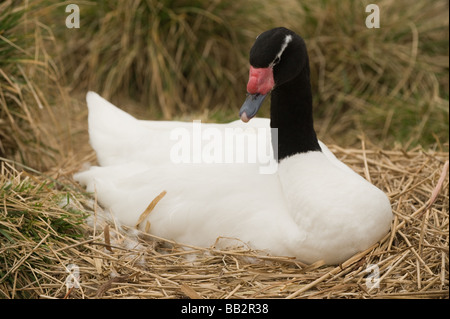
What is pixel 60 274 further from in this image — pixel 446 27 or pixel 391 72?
pixel 446 27

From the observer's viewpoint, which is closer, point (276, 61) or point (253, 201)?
point (276, 61)

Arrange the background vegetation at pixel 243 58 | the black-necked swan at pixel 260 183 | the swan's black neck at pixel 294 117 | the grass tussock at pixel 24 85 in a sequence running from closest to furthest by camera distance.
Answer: the black-necked swan at pixel 260 183 → the swan's black neck at pixel 294 117 → the grass tussock at pixel 24 85 → the background vegetation at pixel 243 58

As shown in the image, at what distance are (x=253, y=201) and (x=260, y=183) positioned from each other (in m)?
0.09

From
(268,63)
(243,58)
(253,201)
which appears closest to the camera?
(268,63)

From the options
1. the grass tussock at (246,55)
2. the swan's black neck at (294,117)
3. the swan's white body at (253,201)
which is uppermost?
the grass tussock at (246,55)

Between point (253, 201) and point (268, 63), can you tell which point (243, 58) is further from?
point (268, 63)

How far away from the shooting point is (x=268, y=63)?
6.50 ft

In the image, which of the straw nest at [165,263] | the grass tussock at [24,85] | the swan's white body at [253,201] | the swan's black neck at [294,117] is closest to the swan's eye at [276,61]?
the swan's black neck at [294,117]

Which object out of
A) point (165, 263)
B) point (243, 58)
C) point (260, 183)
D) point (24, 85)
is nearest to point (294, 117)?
point (260, 183)

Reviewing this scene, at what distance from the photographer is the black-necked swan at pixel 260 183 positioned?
2.07 meters

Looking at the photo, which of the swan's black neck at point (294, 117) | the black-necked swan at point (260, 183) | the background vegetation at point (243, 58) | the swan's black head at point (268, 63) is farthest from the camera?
the background vegetation at point (243, 58)

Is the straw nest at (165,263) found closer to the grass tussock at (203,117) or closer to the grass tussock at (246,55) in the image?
the grass tussock at (203,117)

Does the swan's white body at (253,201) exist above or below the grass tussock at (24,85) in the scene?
below

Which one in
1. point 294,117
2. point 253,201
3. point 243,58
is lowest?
point 253,201
